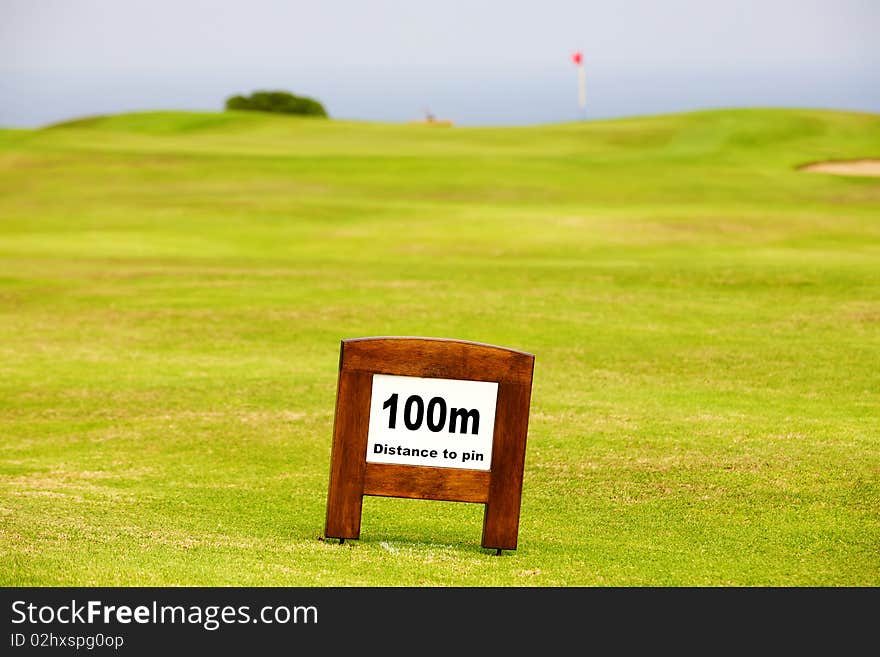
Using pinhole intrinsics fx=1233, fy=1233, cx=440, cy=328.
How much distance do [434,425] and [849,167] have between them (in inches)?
1656

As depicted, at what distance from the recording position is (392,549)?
7.71 metres

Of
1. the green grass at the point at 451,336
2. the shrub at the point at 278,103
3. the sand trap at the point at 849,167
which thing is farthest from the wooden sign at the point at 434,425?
the shrub at the point at 278,103

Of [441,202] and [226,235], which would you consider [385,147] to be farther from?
[226,235]

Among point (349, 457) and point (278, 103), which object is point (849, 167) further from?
point (278, 103)

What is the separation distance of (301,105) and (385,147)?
6563 cm

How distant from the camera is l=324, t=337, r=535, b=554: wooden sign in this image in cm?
751

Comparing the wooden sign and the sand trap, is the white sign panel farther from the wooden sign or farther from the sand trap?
the sand trap

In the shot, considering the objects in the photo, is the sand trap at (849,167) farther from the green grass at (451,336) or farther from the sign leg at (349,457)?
the sign leg at (349,457)

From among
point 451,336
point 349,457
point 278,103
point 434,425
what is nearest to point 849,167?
point 451,336

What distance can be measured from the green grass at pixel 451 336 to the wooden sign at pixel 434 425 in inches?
16.3

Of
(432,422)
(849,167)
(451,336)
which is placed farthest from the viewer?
(849,167)

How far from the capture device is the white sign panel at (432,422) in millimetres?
7551

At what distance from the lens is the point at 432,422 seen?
7625mm
